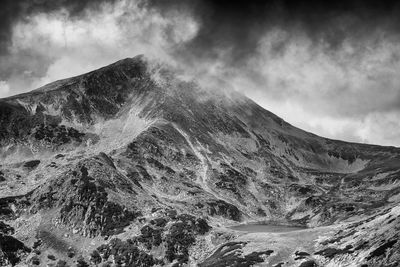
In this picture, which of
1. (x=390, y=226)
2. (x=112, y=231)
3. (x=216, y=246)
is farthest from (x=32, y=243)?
(x=390, y=226)

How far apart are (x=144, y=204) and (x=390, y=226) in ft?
326

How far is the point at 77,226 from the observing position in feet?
492

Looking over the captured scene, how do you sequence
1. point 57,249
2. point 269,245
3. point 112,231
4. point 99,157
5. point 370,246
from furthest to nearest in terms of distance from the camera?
point 99,157, point 112,231, point 57,249, point 269,245, point 370,246

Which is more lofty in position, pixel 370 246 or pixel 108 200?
pixel 108 200

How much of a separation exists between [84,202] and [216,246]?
52918 mm

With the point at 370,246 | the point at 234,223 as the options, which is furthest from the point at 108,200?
the point at 370,246

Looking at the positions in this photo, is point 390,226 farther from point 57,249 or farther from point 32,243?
point 32,243

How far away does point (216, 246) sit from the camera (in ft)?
472

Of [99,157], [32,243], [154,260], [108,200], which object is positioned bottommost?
[154,260]

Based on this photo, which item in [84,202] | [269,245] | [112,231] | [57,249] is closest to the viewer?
[269,245]

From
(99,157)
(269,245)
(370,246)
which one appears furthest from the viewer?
(99,157)

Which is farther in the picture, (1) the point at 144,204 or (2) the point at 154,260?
(1) the point at 144,204

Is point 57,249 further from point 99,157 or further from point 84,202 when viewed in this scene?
point 99,157

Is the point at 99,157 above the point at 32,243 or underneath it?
above
